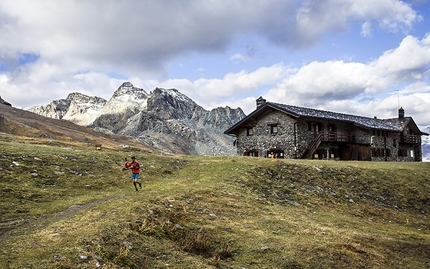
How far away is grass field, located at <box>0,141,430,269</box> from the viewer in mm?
8734

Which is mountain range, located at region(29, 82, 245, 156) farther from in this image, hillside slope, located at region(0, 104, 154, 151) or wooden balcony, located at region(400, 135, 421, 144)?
wooden balcony, located at region(400, 135, 421, 144)

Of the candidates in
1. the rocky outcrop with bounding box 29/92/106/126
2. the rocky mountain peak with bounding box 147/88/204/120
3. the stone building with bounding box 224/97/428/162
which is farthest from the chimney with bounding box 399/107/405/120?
the rocky outcrop with bounding box 29/92/106/126

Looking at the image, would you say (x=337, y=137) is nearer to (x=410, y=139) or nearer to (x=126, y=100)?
(x=410, y=139)

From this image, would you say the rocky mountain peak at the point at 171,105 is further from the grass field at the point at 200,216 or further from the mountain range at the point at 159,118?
the grass field at the point at 200,216

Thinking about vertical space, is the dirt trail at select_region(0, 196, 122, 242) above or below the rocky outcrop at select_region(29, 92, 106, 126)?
below

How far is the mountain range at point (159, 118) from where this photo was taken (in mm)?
129712

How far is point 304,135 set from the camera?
43.9 m

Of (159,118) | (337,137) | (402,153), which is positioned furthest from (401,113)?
(159,118)

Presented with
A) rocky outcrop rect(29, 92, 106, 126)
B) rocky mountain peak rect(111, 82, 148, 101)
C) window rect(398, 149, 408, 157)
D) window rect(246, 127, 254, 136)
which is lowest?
window rect(398, 149, 408, 157)

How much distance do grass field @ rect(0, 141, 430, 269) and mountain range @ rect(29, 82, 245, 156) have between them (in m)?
90.7

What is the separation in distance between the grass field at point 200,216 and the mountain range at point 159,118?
90683mm

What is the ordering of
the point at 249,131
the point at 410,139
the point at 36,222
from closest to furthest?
the point at 36,222 → the point at 249,131 → the point at 410,139

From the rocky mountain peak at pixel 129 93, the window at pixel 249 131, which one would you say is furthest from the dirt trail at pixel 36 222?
the rocky mountain peak at pixel 129 93

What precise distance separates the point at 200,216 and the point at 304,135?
112 ft
